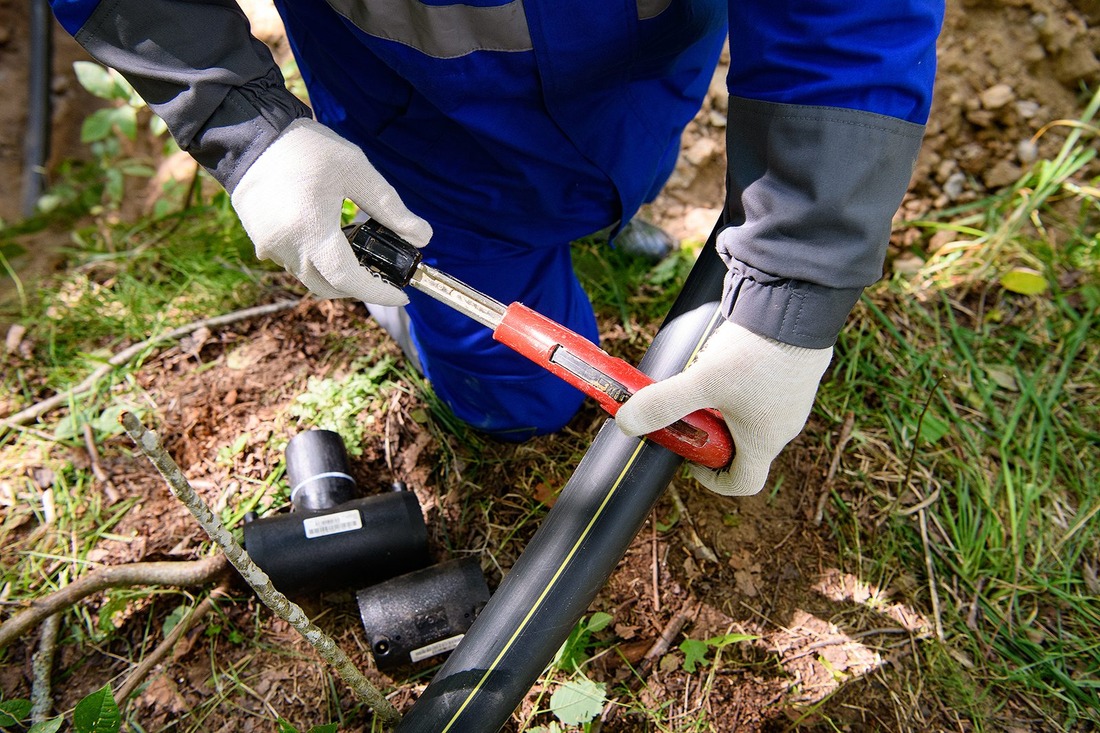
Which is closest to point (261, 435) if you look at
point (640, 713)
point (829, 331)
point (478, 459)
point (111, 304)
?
point (478, 459)

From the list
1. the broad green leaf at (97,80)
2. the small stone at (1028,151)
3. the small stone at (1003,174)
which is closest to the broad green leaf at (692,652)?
the small stone at (1003,174)

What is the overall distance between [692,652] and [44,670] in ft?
4.84

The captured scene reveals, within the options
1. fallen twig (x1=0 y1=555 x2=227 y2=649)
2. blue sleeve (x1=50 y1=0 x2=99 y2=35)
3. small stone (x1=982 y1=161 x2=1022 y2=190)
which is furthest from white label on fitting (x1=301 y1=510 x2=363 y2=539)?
small stone (x1=982 y1=161 x2=1022 y2=190)

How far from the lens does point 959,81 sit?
8.00 ft

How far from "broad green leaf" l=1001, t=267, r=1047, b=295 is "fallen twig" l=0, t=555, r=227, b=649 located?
7.82 ft

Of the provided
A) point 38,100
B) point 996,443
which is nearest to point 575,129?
point 996,443

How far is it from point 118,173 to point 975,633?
3.19 metres

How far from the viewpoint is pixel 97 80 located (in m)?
2.29

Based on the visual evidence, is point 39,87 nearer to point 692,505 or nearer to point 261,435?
point 261,435

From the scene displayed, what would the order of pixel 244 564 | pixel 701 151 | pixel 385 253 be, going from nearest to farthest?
pixel 244 564 → pixel 385 253 → pixel 701 151

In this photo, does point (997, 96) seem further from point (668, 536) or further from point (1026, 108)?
point (668, 536)

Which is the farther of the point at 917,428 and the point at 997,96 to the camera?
the point at 997,96

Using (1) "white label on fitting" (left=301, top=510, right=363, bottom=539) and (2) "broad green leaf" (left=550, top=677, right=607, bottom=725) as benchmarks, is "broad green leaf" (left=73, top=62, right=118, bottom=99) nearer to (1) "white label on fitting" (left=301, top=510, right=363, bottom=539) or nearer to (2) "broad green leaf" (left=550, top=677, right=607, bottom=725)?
(1) "white label on fitting" (left=301, top=510, right=363, bottom=539)

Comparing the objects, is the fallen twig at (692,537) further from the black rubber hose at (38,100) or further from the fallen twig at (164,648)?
the black rubber hose at (38,100)
